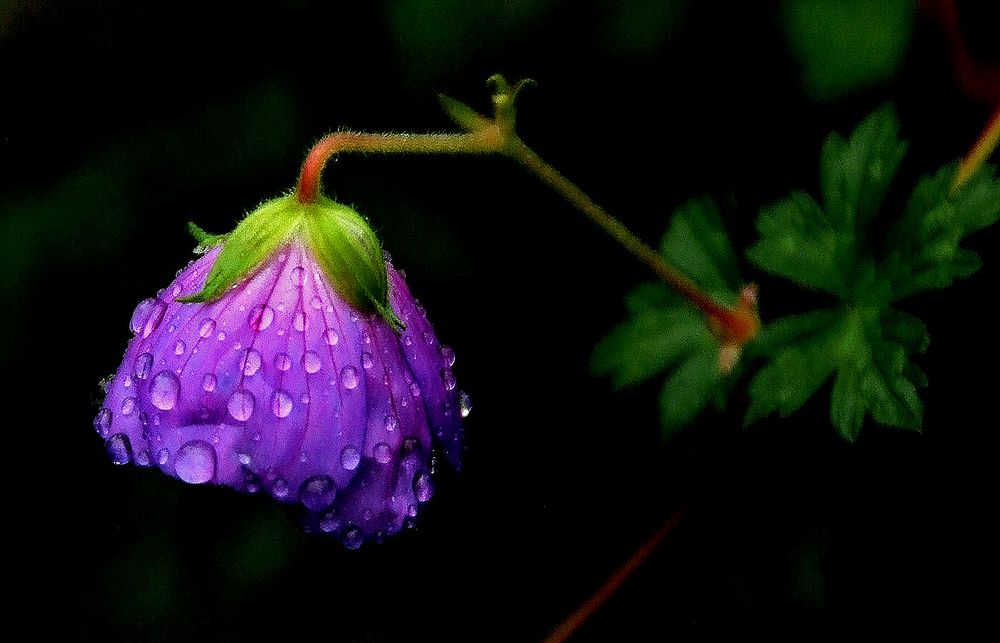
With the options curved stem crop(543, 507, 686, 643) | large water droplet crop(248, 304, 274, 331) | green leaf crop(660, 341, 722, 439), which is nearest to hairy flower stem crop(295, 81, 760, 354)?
green leaf crop(660, 341, 722, 439)

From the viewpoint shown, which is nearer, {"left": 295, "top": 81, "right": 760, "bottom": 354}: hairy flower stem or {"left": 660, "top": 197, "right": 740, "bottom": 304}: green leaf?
{"left": 295, "top": 81, "right": 760, "bottom": 354}: hairy flower stem

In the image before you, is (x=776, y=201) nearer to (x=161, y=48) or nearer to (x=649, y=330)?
(x=649, y=330)

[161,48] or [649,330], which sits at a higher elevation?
[161,48]

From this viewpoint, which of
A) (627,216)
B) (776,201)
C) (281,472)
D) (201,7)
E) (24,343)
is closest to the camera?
(281,472)

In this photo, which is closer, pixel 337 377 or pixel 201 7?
pixel 337 377

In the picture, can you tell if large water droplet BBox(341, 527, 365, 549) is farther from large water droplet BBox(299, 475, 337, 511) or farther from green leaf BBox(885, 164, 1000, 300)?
green leaf BBox(885, 164, 1000, 300)

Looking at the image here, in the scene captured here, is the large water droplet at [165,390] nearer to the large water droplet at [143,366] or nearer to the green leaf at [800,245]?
the large water droplet at [143,366]

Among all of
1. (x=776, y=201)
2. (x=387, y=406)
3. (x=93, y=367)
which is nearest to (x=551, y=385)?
(x=776, y=201)

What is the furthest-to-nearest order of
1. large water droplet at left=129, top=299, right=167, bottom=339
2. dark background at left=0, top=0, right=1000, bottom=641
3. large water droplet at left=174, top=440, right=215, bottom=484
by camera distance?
→ dark background at left=0, top=0, right=1000, bottom=641 < large water droplet at left=129, top=299, right=167, bottom=339 < large water droplet at left=174, top=440, right=215, bottom=484
